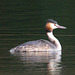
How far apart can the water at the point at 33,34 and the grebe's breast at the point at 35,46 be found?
0.94 feet

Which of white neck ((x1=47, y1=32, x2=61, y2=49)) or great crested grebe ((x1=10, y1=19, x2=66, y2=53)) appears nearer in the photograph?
great crested grebe ((x1=10, y1=19, x2=66, y2=53))

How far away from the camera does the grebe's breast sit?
59.2 feet

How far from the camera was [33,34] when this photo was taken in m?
21.2

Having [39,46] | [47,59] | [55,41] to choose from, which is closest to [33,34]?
[55,41]

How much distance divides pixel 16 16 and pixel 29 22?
8.38 feet

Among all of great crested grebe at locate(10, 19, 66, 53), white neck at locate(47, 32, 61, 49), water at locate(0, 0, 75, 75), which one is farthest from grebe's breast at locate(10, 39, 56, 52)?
water at locate(0, 0, 75, 75)

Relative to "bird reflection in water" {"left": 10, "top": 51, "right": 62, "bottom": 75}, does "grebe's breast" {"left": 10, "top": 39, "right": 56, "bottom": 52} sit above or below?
above

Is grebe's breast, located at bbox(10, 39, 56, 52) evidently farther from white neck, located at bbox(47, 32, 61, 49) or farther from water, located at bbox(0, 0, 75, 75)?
water, located at bbox(0, 0, 75, 75)

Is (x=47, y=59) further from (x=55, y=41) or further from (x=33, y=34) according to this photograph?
(x=33, y=34)

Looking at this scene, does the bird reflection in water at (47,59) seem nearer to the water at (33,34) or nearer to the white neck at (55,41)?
the water at (33,34)

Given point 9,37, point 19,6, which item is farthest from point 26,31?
point 19,6

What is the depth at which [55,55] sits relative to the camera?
57.9 ft

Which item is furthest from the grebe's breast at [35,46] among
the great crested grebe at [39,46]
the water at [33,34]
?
the water at [33,34]

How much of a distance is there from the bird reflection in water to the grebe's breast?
236 mm
